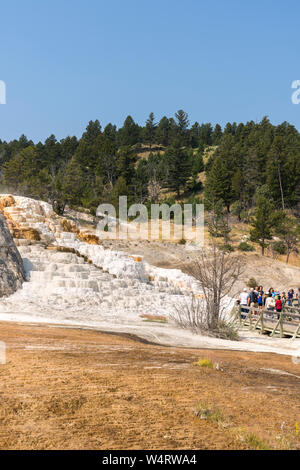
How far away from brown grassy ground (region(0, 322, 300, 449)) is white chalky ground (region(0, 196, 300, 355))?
13.8ft

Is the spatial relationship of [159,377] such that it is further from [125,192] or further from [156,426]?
[125,192]

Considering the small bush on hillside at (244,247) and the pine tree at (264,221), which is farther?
the pine tree at (264,221)

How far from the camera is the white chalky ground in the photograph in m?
11.6

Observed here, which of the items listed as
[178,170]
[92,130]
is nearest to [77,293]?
[178,170]

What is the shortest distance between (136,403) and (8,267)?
13.6 metres

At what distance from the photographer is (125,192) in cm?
5978

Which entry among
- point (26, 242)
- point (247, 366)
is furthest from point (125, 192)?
point (247, 366)

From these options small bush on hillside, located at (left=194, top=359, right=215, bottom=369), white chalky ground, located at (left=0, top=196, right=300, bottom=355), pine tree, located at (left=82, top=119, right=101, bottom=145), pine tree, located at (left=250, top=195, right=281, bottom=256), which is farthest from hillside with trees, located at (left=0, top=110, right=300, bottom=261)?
small bush on hillside, located at (left=194, top=359, right=215, bottom=369)

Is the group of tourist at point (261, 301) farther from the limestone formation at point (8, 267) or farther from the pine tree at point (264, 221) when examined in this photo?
the pine tree at point (264, 221)

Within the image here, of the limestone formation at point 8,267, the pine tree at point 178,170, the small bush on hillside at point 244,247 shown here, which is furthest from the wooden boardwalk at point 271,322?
the pine tree at point 178,170

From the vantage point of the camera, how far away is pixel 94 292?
55.6 ft

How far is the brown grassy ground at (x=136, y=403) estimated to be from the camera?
129 inches

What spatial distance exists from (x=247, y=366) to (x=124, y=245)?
35769 mm

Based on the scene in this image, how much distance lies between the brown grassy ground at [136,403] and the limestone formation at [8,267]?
9825 mm
